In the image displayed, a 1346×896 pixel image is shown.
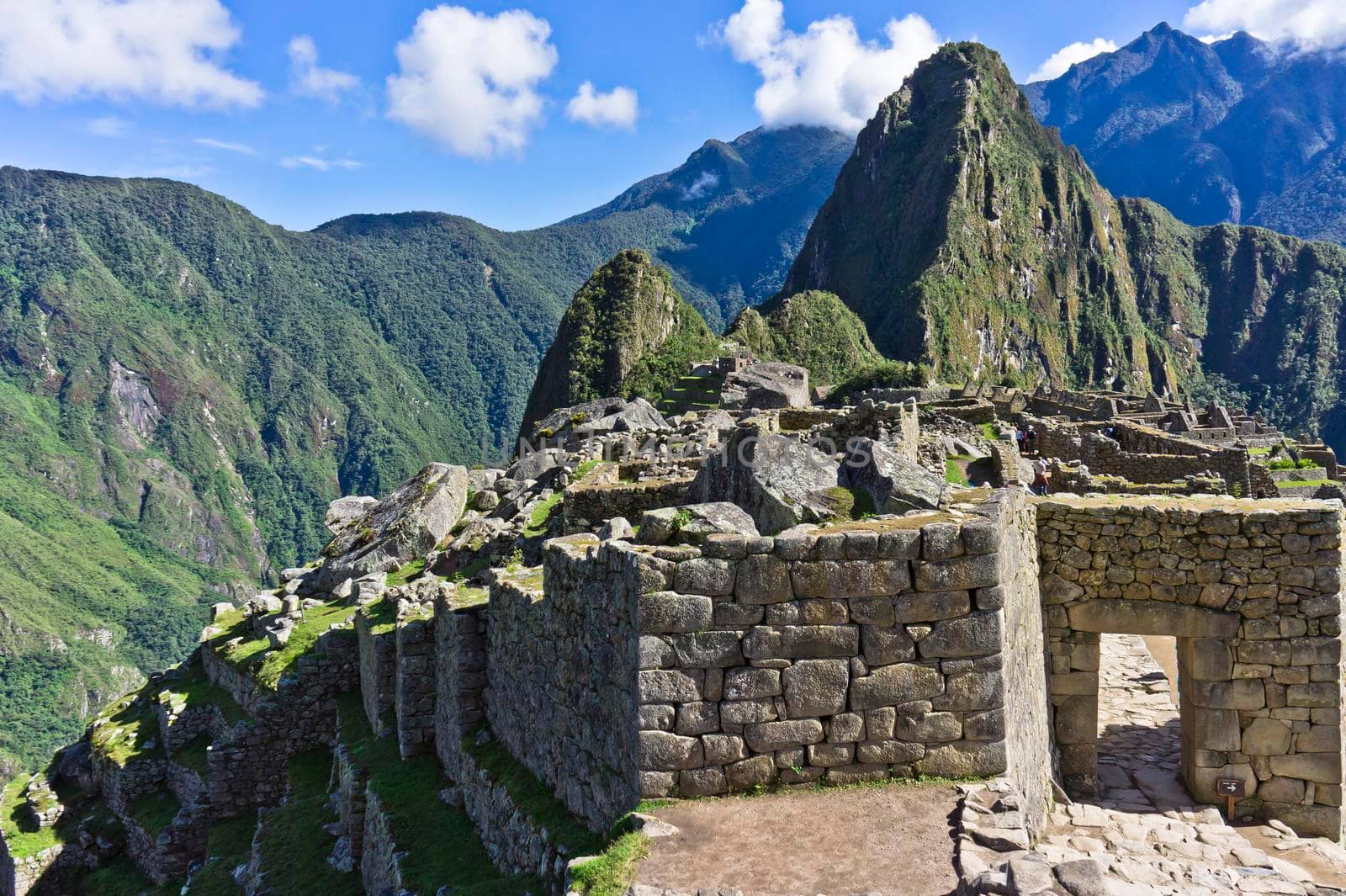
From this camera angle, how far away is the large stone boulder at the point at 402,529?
58.1 ft

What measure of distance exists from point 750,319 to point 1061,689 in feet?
437

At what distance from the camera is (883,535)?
5.70m

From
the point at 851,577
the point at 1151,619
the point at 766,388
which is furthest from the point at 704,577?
the point at 766,388

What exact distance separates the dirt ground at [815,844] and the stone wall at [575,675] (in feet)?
2.09

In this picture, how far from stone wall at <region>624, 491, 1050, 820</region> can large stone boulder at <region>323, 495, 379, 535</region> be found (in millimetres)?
19452

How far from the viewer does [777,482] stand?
811 cm

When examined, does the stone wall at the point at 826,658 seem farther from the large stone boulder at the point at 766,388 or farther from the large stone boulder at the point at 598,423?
the large stone boulder at the point at 766,388

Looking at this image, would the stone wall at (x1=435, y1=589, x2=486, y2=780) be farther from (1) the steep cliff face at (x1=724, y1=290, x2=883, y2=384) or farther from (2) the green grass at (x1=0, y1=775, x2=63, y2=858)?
(1) the steep cliff face at (x1=724, y1=290, x2=883, y2=384)

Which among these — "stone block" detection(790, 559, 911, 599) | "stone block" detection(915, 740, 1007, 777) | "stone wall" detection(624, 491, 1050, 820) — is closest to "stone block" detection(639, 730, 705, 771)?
"stone wall" detection(624, 491, 1050, 820)

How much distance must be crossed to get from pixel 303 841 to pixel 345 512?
15463 mm

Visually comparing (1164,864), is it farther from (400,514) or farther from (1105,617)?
(400,514)

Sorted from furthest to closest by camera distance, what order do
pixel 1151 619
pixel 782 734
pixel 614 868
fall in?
pixel 1151 619 < pixel 782 734 < pixel 614 868

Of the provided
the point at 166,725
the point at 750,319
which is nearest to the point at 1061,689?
the point at 166,725

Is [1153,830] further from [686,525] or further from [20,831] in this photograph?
[20,831]
